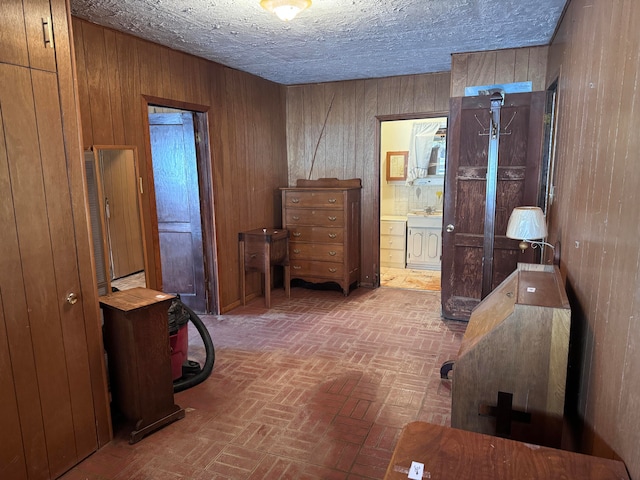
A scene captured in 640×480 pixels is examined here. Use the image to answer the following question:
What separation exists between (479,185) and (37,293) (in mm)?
3754

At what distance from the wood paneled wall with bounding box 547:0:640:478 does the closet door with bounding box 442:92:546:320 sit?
1659 mm

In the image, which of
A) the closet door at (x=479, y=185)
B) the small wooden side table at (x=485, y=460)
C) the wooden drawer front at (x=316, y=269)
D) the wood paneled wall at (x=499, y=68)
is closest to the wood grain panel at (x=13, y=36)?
the small wooden side table at (x=485, y=460)

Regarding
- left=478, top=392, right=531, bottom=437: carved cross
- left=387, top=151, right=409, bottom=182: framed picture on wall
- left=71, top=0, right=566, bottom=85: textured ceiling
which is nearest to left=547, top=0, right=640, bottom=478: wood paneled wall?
left=478, top=392, right=531, bottom=437: carved cross

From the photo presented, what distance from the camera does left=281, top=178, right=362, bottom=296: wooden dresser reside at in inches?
206

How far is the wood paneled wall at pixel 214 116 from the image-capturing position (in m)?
3.24

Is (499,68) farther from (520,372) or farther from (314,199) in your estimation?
(520,372)

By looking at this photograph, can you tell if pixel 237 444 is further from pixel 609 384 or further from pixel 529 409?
pixel 609 384

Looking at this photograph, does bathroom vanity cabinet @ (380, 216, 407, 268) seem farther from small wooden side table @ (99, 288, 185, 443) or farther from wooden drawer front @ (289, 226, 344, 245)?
small wooden side table @ (99, 288, 185, 443)

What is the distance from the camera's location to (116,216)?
3.31 meters

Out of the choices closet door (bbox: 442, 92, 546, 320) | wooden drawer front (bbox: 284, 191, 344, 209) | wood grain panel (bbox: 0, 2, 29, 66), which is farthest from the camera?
wooden drawer front (bbox: 284, 191, 344, 209)

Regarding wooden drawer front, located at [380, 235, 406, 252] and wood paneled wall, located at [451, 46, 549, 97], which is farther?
wooden drawer front, located at [380, 235, 406, 252]

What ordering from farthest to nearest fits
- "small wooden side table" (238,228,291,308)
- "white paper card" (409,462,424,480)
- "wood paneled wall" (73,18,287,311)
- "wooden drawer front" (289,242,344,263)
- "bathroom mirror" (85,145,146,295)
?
"wooden drawer front" (289,242,344,263) → "small wooden side table" (238,228,291,308) → "wood paneled wall" (73,18,287,311) → "bathroom mirror" (85,145,146,295) → "white paper card" (409,462,424,480)

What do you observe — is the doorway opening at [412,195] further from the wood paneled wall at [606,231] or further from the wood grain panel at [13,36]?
the wood grain panel at [13,36]

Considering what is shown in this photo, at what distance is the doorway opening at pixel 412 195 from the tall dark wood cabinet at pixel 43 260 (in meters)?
4.79
